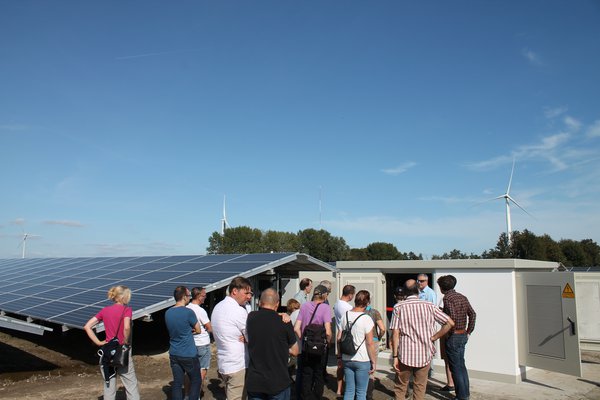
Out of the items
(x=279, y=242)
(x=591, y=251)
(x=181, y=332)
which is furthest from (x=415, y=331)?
(x=591, y=251)

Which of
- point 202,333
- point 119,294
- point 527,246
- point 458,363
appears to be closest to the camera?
point 119,294

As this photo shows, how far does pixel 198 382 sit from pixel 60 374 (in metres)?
5.17

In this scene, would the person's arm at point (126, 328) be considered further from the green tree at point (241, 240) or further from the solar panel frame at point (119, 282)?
the green tree at point (241, 240)

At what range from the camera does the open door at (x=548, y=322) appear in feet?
25.6

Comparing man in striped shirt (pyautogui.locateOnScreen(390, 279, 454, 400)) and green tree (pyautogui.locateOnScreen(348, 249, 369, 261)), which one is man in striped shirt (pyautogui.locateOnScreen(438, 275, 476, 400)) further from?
green tree (pyautogui.locateOnScreen(348, 249, 369, 261))

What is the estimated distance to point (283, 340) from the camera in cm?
425

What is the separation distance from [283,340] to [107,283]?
10905 mm

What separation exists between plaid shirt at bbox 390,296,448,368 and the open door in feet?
11.9

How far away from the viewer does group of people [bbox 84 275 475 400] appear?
4.25 metres

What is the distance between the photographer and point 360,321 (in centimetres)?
565

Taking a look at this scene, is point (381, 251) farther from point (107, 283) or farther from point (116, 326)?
point (116, 326)

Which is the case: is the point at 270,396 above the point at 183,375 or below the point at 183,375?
above

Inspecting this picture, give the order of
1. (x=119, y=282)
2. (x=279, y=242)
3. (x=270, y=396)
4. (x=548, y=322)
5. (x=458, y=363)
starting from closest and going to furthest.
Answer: (x=270, y=396) < (x=458, y=363) < (x=548, y=322) < (x=119, y=282) < (x=279, y=242)

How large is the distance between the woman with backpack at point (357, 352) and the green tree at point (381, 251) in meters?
70.3
